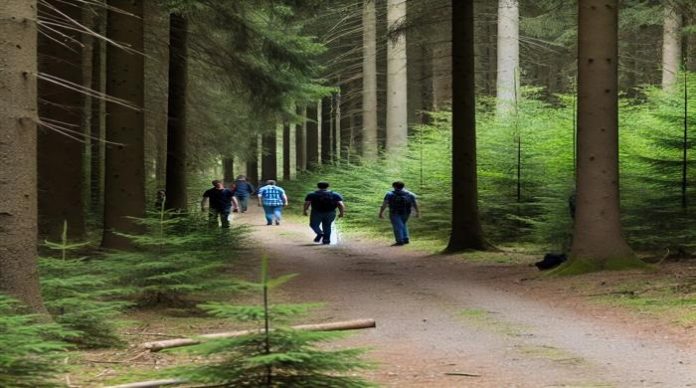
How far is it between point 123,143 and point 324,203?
8.50 metres

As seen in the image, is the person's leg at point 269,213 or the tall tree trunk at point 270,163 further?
the tall tree trunk at point 270,163

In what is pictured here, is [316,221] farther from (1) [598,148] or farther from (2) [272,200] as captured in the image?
(1) [598,148]

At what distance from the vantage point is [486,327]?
8594 mm

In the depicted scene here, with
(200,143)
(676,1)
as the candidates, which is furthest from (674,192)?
(200,143)

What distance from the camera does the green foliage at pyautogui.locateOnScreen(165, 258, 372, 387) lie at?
3555mm

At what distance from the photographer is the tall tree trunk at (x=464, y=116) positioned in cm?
1672

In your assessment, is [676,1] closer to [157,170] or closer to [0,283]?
[0,283]

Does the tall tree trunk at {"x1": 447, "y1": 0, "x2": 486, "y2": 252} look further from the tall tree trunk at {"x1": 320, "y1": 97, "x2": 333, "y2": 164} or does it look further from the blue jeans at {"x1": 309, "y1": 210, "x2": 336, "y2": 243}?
the tall tree trunk at {"x1": 320, "y1": 97, "x2": 333, "y2": 164}

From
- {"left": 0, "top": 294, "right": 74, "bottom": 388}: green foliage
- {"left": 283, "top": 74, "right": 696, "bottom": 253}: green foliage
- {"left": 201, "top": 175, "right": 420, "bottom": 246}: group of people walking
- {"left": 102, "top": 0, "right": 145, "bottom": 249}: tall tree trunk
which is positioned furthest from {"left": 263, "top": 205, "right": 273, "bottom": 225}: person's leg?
{"left": 0, "top": 294, "right": 74, "bottom": 388}: green foliage

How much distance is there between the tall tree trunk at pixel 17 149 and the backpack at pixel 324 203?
13.8 metres

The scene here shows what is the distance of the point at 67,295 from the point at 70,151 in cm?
769

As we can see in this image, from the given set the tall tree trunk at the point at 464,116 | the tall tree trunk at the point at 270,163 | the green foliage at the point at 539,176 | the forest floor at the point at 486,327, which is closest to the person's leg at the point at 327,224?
the green foliage at the point at 539,176

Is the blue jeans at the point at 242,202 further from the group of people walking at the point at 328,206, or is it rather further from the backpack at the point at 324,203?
the backpack at the point at 324,203

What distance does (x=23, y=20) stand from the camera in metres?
6.62
